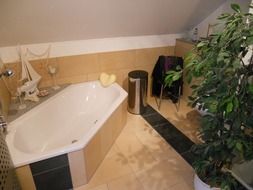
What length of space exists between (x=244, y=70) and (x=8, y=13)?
1.97 meters

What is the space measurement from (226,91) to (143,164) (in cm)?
121


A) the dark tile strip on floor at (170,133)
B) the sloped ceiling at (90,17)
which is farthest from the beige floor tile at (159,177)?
the sloped ceiling at (90,17)

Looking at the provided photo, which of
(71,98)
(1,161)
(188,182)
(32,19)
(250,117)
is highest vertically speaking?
(32,19)

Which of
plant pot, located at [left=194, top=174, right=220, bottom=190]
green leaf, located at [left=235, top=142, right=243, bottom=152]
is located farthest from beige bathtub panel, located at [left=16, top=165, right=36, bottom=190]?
green leaf, located at [left=235, top=142, right=243, bottom=152]

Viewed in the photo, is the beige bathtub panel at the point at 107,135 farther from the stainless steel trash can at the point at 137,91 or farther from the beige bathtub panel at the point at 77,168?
the stainless steel trash can at the point at 137,91

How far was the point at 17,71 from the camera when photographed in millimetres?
2236

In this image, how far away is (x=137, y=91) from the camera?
Result: 2689mm

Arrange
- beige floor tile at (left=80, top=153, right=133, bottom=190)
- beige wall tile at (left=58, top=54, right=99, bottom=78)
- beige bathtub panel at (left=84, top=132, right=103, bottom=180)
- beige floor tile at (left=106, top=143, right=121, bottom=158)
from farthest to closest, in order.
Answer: beige wall tile at (left=58, top=54, right=99, bottom=78) → beige floor tile at (left=106, top=143, right=121, bottom=158) → beige floor tile at (left=80, top=153, right=133, bottom=190) → beige bathtub panel at (left=84, top=132, right=103, bottom=180)

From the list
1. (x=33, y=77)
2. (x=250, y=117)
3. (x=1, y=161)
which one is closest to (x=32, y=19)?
(x=33, y=77)

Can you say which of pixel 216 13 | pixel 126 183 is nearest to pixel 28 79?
pixel 126 183

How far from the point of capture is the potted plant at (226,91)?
988 millimetres

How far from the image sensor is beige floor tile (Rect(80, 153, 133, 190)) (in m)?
1.76

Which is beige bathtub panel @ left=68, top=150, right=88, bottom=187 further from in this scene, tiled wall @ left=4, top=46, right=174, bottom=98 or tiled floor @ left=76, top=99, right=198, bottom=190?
tiled wall @ left=4, top=46, right=174, bottom=98

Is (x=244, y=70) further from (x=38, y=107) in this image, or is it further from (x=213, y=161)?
(x=38, y=107)
